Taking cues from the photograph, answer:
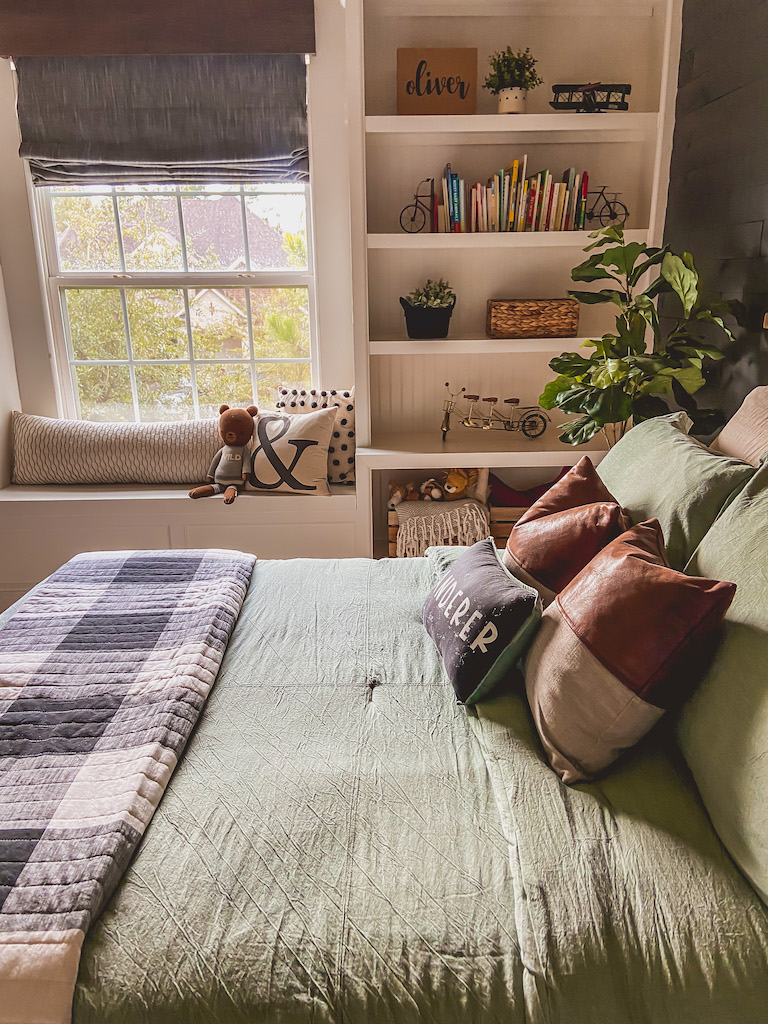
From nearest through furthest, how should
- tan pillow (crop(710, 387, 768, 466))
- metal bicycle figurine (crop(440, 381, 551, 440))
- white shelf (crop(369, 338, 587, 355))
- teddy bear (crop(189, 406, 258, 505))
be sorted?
tan pillow (crop(710, 387, 768, 466)) < white shelf (crop(369, 338, 587, 355)) < teddy bear (crop(189, 406, 258, 505)) < metal bicycle figurine (crop(440, 381, 551, 440))

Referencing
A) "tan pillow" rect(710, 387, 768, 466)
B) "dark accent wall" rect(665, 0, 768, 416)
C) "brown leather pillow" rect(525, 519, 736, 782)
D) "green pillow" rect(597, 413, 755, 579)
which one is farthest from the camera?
"dark accent wall" rect(665, 0, 768, 416)

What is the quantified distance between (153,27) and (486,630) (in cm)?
275

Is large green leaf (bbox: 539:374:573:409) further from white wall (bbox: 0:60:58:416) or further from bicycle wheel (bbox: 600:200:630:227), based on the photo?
white wall (bbox: 0:60:58:416)

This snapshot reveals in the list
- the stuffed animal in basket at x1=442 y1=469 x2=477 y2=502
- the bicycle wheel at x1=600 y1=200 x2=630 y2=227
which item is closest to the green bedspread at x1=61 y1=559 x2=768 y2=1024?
the stuffed animal in basket at x1=442 y1=469 x2=477 y2=502

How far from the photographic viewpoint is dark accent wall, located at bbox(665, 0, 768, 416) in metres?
2.16

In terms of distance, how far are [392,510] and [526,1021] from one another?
2.27m

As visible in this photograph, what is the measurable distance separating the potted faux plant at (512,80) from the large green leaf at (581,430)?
4.07 feet

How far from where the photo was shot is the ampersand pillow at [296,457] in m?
2.98

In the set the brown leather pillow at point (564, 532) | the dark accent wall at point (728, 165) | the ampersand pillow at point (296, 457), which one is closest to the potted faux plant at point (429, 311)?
the ampersand pillow at point (296, 457)

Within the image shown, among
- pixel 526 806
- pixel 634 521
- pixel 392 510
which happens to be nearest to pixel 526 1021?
pixel 526 806

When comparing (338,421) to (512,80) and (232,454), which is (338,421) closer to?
(232,454)

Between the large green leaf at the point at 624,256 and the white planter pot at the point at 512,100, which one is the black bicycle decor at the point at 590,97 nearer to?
the white planter pot at the point at 512,100

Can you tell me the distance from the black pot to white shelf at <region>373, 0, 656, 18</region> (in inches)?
42.6

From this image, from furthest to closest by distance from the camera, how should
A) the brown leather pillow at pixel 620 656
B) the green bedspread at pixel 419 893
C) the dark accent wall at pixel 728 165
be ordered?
the dark accent wall at pixel 728 165
the brown leather pillow at pixel 620 656
the green bedspread at pixel 419 893
